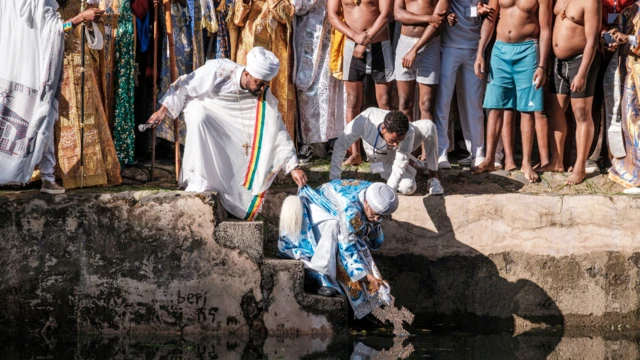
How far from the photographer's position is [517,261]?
10.6 meters

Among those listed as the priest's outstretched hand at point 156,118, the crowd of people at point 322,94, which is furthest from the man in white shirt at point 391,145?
the priest's outstretched hand at point 156,118

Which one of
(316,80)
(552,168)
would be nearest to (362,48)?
(316,80)

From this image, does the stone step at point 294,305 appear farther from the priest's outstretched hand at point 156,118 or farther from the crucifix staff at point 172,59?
the crucifix staff at point 172,59

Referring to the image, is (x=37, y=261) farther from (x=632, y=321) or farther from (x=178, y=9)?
(x=632, y=321)

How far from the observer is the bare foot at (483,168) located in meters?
11.6

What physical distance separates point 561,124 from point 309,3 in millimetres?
2636

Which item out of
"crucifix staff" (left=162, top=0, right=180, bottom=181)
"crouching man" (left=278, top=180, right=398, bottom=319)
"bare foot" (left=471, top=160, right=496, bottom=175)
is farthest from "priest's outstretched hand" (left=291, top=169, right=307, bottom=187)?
"bare foot" (left=471, top=160, right=496, bottom=175)

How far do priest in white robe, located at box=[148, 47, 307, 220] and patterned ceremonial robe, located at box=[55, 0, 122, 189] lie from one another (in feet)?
2.78

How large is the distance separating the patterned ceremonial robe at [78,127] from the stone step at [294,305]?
6.25 ft

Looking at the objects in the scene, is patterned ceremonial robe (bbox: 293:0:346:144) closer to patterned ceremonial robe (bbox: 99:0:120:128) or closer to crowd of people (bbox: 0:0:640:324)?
crowd of people (bbox: 0:0:640:324)

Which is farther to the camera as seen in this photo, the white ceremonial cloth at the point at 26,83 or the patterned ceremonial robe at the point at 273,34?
the patterned ceremonial robe at the point at 273,34

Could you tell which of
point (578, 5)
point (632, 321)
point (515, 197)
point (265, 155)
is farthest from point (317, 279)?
point (578, 5)

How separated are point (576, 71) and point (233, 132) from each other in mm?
3289

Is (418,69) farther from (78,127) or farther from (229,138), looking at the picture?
(78,127)
